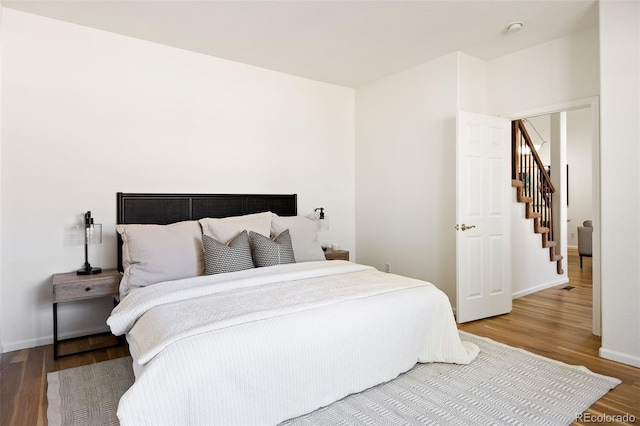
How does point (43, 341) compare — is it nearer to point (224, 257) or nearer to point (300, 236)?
point (224, 257)

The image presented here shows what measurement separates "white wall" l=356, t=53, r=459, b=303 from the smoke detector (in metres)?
0.60

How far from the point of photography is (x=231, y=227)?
3.34 meters

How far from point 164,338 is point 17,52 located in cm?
281

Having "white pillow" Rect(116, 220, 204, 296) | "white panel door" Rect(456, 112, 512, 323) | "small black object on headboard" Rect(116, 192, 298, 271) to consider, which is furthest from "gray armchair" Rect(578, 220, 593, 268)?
"white pillow" Rect(116, 220, 204, 296)

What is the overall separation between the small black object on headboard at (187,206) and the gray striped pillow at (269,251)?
0.82 meters

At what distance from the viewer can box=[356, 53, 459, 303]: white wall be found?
156 inches

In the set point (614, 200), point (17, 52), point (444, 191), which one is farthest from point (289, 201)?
point (614, 200)

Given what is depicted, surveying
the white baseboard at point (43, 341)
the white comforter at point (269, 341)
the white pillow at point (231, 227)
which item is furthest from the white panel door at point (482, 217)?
the white baseboard at point (43, 341)

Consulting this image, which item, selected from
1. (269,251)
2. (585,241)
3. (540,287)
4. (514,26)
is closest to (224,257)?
(269,251)

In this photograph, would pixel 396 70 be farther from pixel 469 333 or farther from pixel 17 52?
pixel 17 52

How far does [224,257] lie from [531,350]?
2.49 m

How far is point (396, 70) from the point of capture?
4379 millimetres

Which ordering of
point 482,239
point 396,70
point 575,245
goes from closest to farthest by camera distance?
point 482,239
point 396,70
point 575,245

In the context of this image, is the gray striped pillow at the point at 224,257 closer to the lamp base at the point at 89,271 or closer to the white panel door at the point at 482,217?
the lamp base at the point at 89,271
